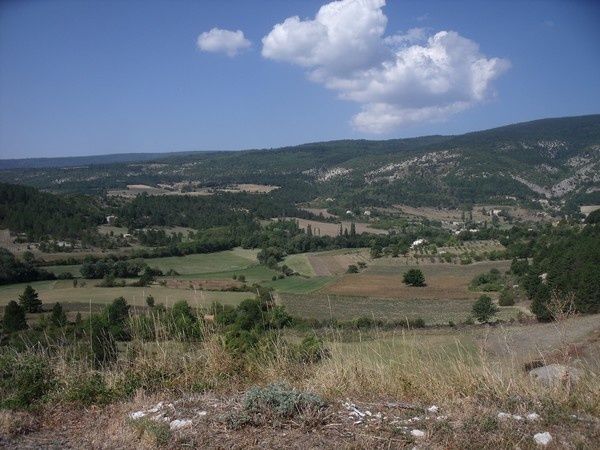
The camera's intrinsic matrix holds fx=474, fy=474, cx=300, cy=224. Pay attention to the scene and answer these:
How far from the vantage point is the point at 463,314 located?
3456 centimetres

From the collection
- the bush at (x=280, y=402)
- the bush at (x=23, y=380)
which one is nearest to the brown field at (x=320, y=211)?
the bush at (x=23, y=380)

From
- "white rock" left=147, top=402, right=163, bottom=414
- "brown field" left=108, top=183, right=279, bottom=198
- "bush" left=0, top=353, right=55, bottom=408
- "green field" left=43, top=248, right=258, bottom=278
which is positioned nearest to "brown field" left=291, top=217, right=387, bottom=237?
"green field" left=43, top=248, right=258, bottom=278

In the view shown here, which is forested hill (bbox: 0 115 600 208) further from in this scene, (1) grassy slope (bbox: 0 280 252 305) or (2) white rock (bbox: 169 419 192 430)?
(2) white rock (bbox: 169 419 192 430)

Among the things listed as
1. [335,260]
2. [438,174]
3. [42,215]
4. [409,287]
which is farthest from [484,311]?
[438,174]

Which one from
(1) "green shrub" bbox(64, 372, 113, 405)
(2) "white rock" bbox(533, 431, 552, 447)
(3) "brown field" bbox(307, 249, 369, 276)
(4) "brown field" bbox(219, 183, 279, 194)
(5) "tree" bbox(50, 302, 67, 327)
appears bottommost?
(3) "brown field" bbox(307, 249, 369, 276)

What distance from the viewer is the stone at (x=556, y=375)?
4.24 meters

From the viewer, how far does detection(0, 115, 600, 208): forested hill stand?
13212 cm

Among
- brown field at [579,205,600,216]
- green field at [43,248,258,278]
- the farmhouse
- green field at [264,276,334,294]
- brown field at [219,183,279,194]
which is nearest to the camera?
green field at [264,276,334,294]

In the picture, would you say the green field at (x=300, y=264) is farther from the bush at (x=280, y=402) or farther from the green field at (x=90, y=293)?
the bush at (x=280, y=402)

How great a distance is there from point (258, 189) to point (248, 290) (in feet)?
326

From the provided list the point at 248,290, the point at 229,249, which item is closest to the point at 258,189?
the point at 229,249

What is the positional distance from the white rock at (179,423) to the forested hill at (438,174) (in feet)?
400

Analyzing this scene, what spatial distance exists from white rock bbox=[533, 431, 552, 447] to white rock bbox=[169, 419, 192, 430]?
2.47 meters

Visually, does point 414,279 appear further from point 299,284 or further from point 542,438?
point 542,438
